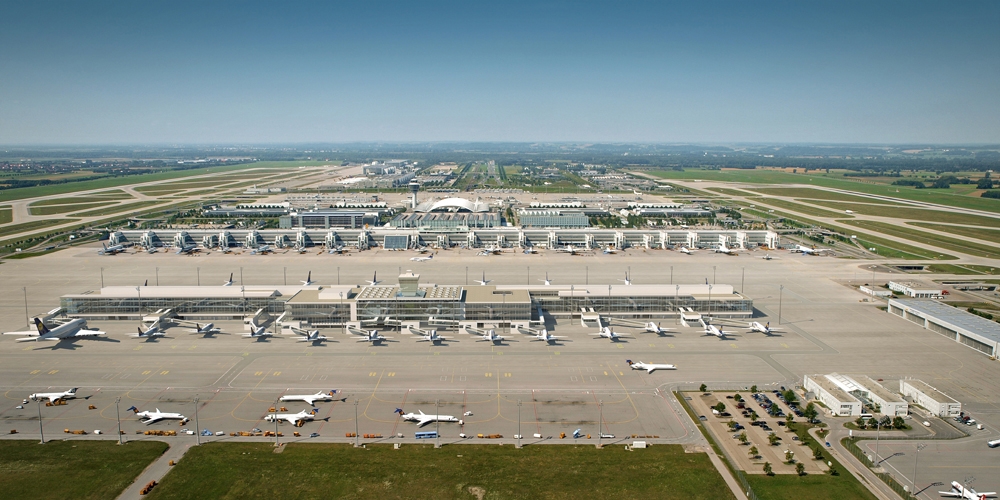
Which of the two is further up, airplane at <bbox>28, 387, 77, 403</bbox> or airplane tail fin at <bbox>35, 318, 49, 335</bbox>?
airplane tail fin at <bbox>35, 318, 49, 335</bbox>

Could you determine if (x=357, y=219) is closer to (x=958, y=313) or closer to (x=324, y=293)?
(x=324, y=293)

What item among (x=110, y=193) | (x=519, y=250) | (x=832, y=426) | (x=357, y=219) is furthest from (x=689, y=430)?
(x=110, y=193)

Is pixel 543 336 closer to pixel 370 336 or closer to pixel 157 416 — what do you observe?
pixel 370 336

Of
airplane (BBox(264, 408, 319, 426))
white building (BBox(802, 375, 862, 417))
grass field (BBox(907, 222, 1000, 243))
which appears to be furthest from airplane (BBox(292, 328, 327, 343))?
grass field (BBox(907, 222, 1000, 243))

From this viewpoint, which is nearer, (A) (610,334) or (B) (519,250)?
(A) (610,334)

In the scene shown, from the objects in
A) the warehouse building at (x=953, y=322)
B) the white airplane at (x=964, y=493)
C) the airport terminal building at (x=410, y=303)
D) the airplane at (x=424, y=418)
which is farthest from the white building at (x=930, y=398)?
the airplane at (x=424, y=418)

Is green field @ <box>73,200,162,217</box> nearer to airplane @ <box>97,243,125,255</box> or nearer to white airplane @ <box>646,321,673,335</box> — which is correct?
airplane @ <box>97,243,125,255</box>

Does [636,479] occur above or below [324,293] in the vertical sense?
below
